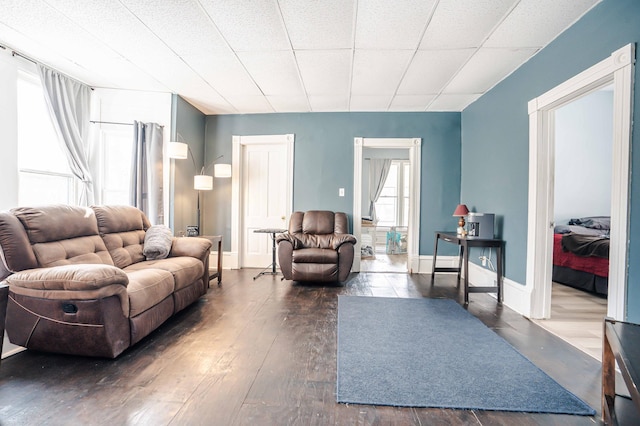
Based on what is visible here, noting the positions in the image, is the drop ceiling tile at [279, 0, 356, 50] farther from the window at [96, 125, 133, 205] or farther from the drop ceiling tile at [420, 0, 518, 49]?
the window at [96, 125, 133, 205]

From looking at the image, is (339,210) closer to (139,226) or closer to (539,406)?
(139,226)

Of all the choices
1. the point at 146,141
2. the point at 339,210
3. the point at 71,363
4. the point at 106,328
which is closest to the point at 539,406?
the point at 106,328

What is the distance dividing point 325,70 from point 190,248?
2401 millimetres

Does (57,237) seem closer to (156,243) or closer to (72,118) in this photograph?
(156,243)

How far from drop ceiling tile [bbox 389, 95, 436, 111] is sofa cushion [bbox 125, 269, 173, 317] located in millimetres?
3434

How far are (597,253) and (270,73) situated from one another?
430 centimetres

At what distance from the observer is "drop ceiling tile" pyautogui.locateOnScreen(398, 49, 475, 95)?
104 inches

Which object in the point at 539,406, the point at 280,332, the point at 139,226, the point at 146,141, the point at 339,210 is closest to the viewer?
the point at 539,406

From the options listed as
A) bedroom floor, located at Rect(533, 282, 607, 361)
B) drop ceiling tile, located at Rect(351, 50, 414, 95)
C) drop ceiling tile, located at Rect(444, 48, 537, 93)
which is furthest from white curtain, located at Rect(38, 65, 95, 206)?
bedroom floor, located at Rect(533, 282, 607, 361)

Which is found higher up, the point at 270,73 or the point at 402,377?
the point at 270,73

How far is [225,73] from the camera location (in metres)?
3.10

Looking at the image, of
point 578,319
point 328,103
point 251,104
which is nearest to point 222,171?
point 251,104

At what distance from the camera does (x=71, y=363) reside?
1.75 metres

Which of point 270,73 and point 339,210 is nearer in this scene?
point 270,73
